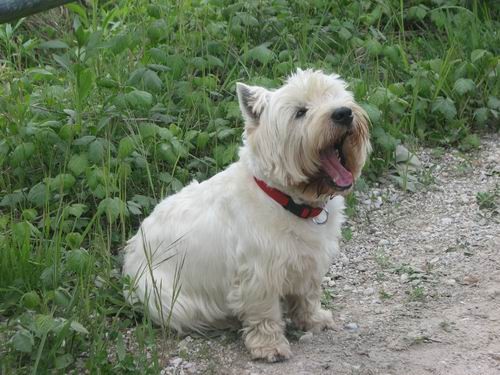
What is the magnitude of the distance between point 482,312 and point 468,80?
2.50 m

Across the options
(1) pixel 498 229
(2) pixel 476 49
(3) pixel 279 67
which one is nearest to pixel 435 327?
(1) pixel 498 229

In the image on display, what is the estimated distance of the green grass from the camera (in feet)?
14.3

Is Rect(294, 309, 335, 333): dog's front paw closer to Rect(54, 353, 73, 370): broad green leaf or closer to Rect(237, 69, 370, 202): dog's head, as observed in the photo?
Rect(237, 69, 370, 202): dog's head

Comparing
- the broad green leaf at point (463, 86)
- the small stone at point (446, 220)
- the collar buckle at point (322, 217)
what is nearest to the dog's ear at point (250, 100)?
the collar buckle at point (322, 217)

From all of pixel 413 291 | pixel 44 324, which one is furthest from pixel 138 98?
pixel 413 291

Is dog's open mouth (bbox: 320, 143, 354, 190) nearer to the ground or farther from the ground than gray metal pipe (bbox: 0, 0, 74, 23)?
nearer to the ground

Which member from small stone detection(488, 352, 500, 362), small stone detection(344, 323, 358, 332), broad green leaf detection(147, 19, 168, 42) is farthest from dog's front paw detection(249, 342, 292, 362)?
broad green leaf detection(147, 19, 168, 42)

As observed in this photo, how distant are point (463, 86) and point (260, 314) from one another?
2983mm

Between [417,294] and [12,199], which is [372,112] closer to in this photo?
[417,294]

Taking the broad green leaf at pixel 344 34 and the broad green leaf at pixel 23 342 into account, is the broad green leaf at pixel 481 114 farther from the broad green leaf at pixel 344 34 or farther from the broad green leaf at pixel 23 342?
the broad green leaf at pixel 23 342

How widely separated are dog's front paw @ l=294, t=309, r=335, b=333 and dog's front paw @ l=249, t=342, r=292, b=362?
314 mm

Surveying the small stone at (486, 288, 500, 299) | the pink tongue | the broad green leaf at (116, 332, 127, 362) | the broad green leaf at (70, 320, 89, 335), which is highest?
the pink tongue

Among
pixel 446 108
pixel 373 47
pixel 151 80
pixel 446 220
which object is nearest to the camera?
pixel 446 220

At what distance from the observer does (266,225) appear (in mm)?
4234
